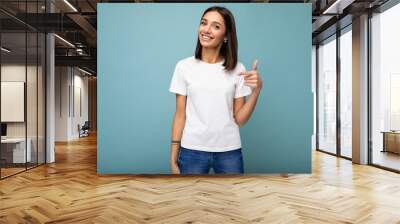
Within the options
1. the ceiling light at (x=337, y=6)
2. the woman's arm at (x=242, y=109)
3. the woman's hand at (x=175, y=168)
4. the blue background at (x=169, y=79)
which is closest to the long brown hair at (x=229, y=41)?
the woman's arm at (x=242, y=109)

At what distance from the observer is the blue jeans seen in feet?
8.86

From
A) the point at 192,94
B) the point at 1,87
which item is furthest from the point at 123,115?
the point at 192,94

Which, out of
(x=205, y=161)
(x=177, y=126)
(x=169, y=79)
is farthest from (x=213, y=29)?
(x=169, y=79)

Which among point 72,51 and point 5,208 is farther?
point 72,51

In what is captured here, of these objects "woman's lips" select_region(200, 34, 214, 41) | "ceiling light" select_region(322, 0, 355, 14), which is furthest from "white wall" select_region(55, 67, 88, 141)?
"woman's lips" select_region(200, 34, 214, 41)

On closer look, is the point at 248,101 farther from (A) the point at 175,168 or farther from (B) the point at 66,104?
(B) the point at 66,104

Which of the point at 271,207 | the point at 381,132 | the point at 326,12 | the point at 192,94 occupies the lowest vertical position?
the point at 271,207

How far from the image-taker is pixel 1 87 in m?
6.20

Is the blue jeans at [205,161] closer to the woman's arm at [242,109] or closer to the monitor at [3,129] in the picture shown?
the woman's arm at [242,109]

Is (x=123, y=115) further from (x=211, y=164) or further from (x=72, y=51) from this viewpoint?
(x=72, y=51)

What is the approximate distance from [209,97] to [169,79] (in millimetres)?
3247

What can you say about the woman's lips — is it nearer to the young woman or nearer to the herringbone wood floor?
the young woman

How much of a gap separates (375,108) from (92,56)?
9.69 m

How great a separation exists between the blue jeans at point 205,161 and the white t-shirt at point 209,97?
5.0 inches
